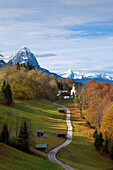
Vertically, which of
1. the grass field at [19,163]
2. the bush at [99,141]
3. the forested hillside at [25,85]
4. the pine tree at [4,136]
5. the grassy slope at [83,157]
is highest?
the forested hillside at [25,85]

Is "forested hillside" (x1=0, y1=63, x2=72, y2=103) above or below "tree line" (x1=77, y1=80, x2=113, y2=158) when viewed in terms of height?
above

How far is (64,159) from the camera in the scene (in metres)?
35.1

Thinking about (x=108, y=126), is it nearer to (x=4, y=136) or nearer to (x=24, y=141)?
(x=24, y=141)

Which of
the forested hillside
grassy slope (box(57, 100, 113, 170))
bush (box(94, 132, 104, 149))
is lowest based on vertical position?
grassy slope (box(57, 100, 113, 170))

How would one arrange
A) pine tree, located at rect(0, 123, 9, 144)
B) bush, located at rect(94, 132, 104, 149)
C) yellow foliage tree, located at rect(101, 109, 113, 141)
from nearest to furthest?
pine tree, located at rect(0, 123, 9, 144)
bush, located at rect(94, 132, 104, 149)
yellow foliage tree, located at rect(101, 109, 113, 141)

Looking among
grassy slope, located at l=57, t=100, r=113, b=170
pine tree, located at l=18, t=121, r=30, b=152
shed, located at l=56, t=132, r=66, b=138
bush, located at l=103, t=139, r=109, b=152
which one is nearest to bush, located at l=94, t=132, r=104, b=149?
bush, located at l=103, t=139, r=109, b=152

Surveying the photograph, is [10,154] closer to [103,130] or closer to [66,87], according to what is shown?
[103,130]

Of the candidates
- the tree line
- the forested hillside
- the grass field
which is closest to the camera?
the grass field

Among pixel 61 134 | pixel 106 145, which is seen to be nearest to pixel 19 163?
pixel 61 134

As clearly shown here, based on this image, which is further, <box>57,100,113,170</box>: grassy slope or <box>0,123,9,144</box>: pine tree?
<box>57,100,113,170</box>: grassy slope

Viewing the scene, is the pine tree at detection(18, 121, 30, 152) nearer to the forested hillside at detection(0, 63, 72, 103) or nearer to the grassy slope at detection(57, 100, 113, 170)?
the grassy slope at detection(57, 100, 113, 170)

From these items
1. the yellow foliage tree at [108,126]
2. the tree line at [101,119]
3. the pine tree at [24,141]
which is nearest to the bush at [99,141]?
the tree line at [101,119]

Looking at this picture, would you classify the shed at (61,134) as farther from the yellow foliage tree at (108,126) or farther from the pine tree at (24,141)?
the pine tree at (24,141)

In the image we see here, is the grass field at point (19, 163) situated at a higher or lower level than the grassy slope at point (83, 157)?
higher
